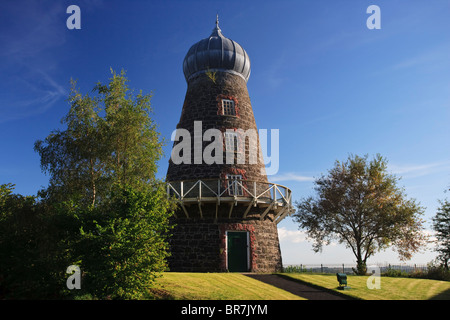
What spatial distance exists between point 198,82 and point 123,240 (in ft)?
51.1

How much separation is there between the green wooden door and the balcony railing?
A: 4.37 ft

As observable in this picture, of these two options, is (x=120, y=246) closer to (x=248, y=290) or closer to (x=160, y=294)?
(x=160, y=294)

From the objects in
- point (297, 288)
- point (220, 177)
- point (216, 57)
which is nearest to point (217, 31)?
point (216, 57)

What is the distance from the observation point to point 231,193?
69.6 feet

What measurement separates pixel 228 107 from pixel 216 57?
11.7 ft

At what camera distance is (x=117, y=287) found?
38.4ft

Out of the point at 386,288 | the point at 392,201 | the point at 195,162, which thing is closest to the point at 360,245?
the point at 392,201

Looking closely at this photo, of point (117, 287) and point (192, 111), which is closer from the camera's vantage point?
point (117, 287)

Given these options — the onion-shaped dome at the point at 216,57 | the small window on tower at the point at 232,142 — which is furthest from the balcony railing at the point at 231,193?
the onion-shaped dome at the point at 216,57

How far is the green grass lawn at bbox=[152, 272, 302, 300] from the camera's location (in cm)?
1297

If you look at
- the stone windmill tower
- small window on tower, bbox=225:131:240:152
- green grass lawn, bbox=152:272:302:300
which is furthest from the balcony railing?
green grass lawn, bbox=152:272:302:300

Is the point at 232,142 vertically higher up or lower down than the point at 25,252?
higher up

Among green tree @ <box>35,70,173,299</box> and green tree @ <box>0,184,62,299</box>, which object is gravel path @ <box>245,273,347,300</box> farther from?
green tree @ <box>0,184,62,299</box>
